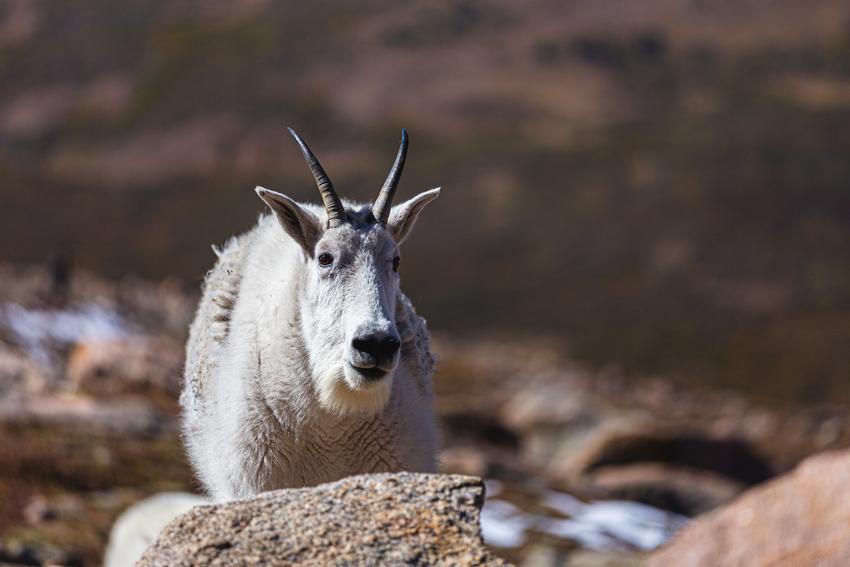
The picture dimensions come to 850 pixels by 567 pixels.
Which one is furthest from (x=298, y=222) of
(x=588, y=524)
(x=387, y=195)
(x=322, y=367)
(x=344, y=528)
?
(x=588, y=524)

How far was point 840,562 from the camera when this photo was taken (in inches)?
350

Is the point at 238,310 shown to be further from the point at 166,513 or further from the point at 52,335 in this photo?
the point at 52,335

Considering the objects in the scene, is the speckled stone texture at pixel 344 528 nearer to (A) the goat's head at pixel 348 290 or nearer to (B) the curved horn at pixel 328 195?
(A) the goat's head at pixel 348 290

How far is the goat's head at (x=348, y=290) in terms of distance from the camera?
25.5 ft

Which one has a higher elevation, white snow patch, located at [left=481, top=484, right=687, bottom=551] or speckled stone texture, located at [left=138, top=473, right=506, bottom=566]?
white snow patch, located at [left=481, top=484, right=687, bottom=551]

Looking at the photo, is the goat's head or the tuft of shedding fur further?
the tuft of shedding fur

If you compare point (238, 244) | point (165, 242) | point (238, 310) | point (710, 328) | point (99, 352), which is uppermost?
point (165, 242)

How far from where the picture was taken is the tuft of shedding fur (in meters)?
8.17

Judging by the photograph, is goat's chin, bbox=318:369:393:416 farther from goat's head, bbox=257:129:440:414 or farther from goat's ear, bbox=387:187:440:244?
goat's ear, bbox=387:187:440:244

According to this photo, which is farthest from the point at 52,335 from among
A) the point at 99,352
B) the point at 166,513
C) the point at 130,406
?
the point at 166,513

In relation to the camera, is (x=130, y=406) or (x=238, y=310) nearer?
(x=238, y=310)

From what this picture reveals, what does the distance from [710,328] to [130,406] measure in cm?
11005

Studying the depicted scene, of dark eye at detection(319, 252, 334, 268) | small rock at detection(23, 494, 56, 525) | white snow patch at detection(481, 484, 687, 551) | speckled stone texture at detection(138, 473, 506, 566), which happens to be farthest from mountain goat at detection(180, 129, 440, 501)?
white snow patch at detection(481, 484, 687, 551)

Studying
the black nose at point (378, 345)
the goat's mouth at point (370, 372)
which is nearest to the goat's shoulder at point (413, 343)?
the goat's mouth at point (370, 372)
